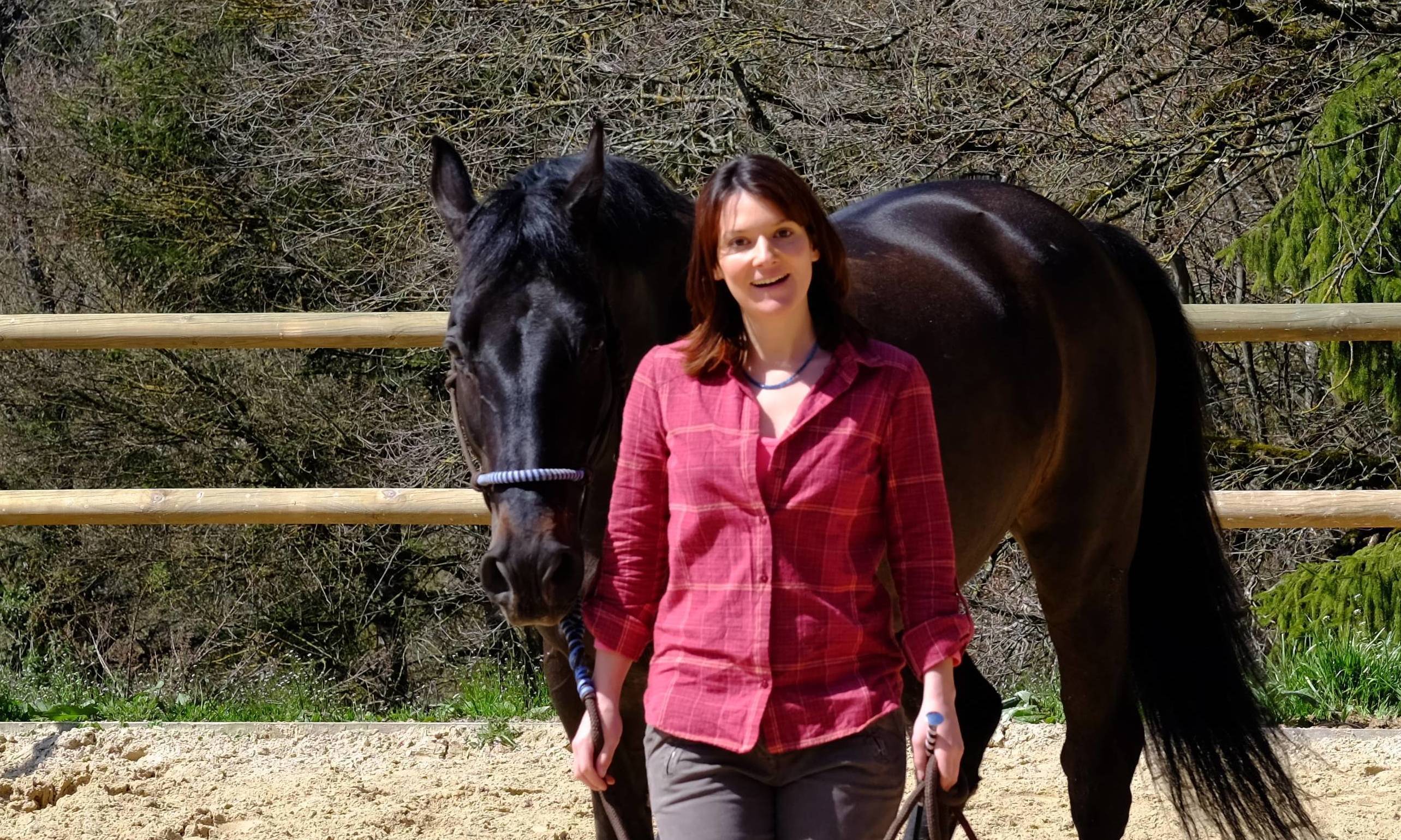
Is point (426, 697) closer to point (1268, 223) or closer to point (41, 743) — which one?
point (41, 743)

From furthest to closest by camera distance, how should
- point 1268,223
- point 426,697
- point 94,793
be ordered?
point 426,697
point 1268,223
point 94,793

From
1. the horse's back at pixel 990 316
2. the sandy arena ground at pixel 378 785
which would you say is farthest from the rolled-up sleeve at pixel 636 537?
the sandy arena ground at pixel 378 785

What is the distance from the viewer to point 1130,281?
3.41 meters

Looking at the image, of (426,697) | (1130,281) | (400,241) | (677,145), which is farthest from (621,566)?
(426,697)

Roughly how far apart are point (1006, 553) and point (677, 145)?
8.60ft

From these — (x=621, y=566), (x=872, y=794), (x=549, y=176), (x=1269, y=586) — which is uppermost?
(x=549, y=176)

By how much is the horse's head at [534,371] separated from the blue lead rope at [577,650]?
0.18 feet

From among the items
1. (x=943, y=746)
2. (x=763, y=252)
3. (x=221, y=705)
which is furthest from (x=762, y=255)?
(x=221, y=705)

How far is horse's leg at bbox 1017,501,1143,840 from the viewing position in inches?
120

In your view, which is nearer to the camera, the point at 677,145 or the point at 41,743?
the point at 41,743

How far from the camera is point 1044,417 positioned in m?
2.99

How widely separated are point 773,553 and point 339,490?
110 inches

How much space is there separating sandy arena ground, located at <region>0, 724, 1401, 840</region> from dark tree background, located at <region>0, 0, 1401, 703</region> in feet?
3.64

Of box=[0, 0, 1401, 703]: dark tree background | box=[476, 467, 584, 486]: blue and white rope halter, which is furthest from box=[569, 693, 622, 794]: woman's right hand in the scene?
box=[0, 0, 1401, 703]: dark tree background
